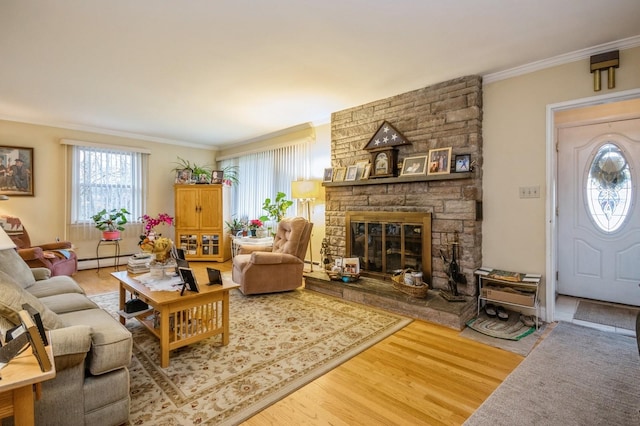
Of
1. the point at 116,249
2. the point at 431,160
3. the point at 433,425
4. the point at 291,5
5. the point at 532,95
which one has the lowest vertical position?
the point at 433,425

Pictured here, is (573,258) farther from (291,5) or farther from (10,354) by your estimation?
(10,354)

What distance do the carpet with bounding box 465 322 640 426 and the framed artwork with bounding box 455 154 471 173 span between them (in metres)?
1.69

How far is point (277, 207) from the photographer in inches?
218

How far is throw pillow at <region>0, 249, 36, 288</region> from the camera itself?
243 cm

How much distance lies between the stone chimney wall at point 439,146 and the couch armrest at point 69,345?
3.13 metres

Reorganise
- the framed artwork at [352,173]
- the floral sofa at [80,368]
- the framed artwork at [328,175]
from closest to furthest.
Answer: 1. the floral sofa at [80,368]
2. the framed artwork at [352,173]
3. the framed artwork at [328,175]

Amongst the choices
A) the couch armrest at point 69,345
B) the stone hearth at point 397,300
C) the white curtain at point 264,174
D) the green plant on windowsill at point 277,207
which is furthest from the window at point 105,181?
the couch armrest at point 69,345

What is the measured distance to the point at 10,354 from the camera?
1062 millimetres

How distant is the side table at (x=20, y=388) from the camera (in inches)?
38.2

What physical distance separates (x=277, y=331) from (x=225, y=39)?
2.52m

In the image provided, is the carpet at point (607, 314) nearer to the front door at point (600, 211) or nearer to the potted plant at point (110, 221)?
Result: the front door at point (600, 211)

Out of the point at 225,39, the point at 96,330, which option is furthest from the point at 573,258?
the point at 96,330

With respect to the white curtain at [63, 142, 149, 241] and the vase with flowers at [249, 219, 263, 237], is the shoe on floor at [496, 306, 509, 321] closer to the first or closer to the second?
the vase with flowers at [249, 219, 263, 237]

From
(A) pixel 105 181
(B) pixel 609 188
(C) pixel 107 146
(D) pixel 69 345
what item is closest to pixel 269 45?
(D) pixel 69 345
